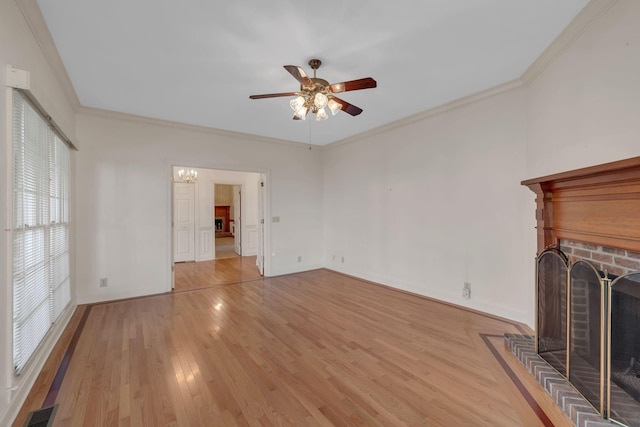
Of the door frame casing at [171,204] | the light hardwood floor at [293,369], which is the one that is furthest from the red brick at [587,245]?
the door frame casing at [171,204]

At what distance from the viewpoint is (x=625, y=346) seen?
5.15 feet

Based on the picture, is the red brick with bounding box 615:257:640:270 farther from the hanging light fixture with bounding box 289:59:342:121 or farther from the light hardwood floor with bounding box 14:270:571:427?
the hanging light fixture with bounding box 289:59:342:121

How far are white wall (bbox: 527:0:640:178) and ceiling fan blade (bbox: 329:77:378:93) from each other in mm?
1602

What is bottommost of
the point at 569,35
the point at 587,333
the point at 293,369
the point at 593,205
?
the point at 293,369

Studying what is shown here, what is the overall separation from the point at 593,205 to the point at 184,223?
24.3 ft

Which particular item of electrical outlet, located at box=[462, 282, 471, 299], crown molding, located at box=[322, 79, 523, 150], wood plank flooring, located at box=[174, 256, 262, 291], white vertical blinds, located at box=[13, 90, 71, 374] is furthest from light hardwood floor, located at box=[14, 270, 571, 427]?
crown molding, located at box=[322, 79, 523, 150]

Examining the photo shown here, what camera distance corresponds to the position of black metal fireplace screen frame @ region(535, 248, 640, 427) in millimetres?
1529

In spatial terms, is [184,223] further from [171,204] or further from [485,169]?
[485,169]

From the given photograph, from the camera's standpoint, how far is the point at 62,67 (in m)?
2.69

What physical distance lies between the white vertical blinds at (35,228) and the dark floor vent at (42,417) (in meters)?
0.32

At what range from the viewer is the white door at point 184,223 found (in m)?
6.87

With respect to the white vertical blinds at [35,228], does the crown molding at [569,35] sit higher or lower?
higher

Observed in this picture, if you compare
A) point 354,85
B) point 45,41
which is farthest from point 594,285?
point 45,41

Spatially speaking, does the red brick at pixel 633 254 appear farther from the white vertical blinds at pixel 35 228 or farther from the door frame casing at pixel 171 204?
the door frame casing at pixel 171 204
